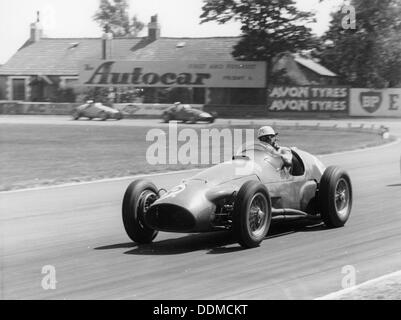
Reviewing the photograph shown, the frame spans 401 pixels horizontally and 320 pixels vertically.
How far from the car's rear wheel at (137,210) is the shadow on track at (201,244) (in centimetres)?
12

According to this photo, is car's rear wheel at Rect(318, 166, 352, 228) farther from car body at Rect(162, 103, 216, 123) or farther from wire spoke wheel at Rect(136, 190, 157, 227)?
car body at Rect(162, 103, 216, 123)

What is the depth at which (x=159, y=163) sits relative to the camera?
2005 centimetres

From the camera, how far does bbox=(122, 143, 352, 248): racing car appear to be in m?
8.28

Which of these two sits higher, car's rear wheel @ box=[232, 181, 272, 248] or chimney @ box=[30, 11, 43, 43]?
chimney @ box=[30, 11, 43, 43]

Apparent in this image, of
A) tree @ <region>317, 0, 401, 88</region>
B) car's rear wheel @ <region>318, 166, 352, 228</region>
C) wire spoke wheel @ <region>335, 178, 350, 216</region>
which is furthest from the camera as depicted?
tree @ <region>317, 0, 401, 88</region>

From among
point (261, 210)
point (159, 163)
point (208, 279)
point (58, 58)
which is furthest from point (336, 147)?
point (58, 58)

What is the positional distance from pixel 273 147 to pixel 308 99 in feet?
138

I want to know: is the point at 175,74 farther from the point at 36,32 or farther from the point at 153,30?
the point at 36,32

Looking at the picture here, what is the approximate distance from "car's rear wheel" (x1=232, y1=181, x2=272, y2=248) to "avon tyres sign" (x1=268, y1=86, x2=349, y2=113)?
42353 millimetres

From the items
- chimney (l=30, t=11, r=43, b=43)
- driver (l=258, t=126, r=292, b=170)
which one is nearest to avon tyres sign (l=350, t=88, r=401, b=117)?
chimney (l=30, t=11, r=43, b=43)

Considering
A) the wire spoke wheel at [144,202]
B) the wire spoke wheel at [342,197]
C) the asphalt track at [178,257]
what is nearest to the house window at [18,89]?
the asphalt track at [178,257]

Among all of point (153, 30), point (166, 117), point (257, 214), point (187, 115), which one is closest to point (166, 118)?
point (166, 117)

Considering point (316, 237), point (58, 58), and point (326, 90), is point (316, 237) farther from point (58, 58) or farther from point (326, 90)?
point (58, 58)
